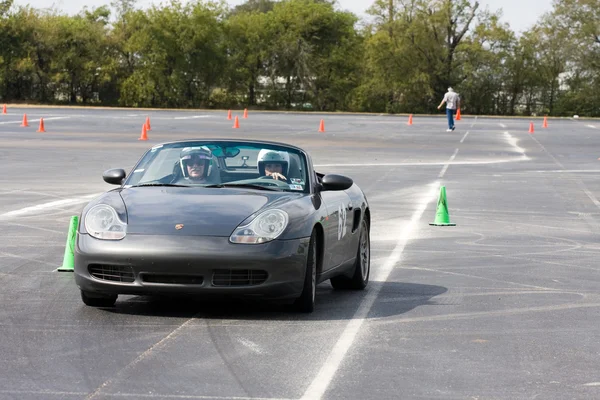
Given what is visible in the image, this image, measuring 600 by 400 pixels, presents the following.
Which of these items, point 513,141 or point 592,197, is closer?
point 592,197

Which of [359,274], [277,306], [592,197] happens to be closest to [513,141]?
[592,197]

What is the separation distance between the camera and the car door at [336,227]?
949cm

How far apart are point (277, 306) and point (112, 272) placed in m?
1.38

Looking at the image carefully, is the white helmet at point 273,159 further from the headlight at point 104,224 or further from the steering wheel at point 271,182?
the headlight at point 104,224

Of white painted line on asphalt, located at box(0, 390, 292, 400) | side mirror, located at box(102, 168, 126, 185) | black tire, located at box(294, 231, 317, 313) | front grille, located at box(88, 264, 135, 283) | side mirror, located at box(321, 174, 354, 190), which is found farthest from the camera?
side mirror, located at box(102, 168, 126, 185)

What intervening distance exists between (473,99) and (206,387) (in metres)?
88.0

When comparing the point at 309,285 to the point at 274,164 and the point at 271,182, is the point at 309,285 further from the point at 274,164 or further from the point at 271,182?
the point at 274,164

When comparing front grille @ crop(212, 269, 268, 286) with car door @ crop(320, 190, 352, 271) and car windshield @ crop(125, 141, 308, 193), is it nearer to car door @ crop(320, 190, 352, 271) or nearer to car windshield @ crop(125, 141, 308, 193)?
car door @ crop(320, 190, 352, 271)

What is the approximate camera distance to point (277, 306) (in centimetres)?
938

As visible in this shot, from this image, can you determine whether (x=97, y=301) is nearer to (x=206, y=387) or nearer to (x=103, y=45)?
(x=206, y=387)

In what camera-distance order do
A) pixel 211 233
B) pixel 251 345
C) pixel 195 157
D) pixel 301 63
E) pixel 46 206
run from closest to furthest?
pixel 251 345, pixel 211 233, pixel 195 157, pixel 46 206, pixel 301 63

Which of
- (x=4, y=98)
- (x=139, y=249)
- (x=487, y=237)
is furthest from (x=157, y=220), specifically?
(x=4, y=98)

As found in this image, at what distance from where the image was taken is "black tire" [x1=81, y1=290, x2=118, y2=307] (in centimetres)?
895

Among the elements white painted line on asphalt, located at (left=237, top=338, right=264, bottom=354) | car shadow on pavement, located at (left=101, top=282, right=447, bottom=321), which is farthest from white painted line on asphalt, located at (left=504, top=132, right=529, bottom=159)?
white painted line on asphalt, located at (left=237, top=338, right=264, bottom=354)
